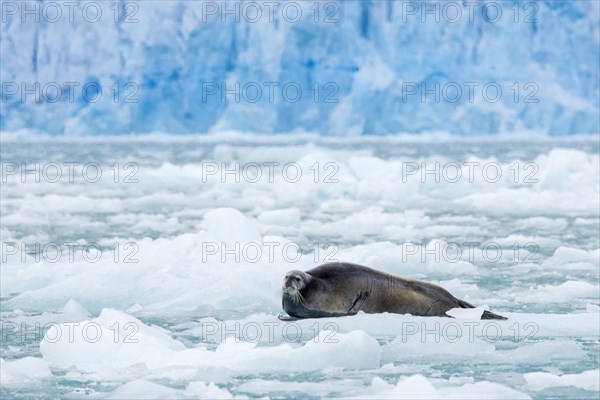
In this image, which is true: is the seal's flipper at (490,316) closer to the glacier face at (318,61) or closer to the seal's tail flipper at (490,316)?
the seal's tail flipper at (490,316)

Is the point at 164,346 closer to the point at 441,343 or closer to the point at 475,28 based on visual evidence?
the point at 441,343

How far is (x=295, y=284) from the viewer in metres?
4.43

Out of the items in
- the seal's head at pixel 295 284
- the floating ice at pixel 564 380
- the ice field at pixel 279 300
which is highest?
the seal's head at pixel 295 284

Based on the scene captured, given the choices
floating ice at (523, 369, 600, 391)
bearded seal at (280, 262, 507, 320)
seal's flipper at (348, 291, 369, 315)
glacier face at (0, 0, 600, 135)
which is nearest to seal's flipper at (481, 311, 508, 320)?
bearded seal at (280, 262, 507, 320)

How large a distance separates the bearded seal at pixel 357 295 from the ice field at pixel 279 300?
14cm

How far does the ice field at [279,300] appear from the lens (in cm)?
356

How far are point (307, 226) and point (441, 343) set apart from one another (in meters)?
6.53

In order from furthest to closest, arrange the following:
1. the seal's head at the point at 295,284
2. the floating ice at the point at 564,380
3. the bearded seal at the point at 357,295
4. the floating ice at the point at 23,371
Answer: the bearded seal at the point at 357,295 → the seal's head at the point at 295,284 → the floating ice at the point at 23,371 → the floating ice at the point at 564,380

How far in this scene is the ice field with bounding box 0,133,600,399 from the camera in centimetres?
356

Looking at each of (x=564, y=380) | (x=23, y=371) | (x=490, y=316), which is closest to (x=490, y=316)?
(x=490, y=316)

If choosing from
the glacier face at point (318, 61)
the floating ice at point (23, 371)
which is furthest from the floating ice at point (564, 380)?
the glacier face at point (318, 61)

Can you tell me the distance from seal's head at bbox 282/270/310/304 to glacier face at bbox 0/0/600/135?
28.5 m

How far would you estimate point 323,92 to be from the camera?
3416 cm

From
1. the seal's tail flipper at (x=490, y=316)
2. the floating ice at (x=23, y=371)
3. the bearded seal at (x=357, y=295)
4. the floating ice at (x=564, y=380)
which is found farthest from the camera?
the seal's tail flipper at (x=490, y=316)
